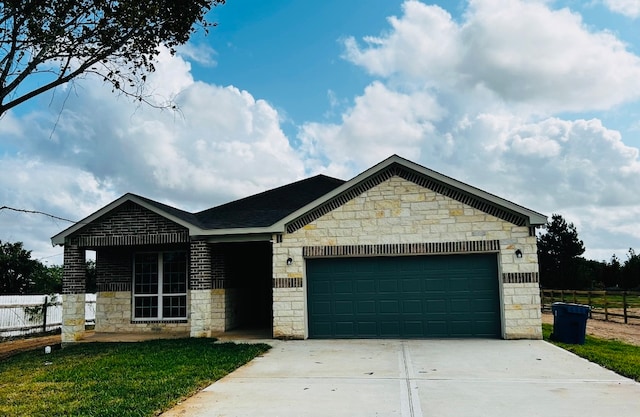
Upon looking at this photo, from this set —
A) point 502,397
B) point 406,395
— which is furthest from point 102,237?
point 502,397

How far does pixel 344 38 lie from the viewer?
13.9m

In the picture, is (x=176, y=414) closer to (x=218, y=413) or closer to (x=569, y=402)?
(x=218, y=413)

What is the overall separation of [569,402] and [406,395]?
2.08m

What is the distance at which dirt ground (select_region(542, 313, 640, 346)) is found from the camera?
15.6m

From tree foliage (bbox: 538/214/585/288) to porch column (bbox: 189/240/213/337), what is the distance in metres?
36.8

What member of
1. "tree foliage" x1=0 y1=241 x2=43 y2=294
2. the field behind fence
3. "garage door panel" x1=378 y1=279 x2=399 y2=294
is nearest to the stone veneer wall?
"garage door panel" x1=378 y1=279 x2=399 y2=294

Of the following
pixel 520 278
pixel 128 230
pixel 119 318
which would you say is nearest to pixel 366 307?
pixel 520 278

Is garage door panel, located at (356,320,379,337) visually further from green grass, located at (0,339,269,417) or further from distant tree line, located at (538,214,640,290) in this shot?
distant tree line, located at (538,214,640,290)

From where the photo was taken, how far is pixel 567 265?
44.4m

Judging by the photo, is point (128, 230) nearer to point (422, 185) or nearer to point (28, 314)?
point (28, 314)

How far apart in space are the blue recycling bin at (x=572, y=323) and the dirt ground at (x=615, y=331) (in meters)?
2.86

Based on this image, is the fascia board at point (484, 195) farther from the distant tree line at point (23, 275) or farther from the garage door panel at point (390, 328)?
the distant tree line at point (23, 275)

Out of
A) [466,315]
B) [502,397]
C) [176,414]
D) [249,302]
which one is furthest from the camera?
[249,302]

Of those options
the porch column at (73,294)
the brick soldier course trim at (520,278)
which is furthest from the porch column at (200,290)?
the brick soldier course trim at (520,278)
